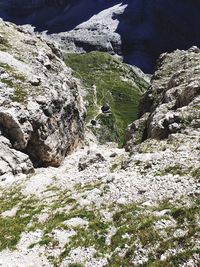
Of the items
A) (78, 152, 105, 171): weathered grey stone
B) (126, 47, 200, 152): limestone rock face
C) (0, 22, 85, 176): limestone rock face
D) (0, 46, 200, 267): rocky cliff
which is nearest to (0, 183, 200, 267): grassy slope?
(0, 46, 200, 267): rocky cliff

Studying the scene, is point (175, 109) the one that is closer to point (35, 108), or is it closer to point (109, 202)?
point (35, 108)

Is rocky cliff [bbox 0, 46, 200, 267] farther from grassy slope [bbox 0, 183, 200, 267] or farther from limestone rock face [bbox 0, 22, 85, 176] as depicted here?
limestone rock face [bbox 0, 22, 85, 176]

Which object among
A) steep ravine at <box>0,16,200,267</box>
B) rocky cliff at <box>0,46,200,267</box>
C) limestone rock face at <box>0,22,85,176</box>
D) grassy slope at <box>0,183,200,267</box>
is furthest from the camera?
limestone rock face at <box>0,22,85,176</box>

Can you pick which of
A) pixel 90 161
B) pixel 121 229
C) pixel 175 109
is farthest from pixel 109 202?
pixel 175 109

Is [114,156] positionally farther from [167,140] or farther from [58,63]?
[58,63]

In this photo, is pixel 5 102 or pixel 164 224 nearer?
pixel 164 224

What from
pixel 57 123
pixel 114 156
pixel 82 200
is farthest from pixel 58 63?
pixel 82 200

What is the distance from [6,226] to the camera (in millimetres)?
30672

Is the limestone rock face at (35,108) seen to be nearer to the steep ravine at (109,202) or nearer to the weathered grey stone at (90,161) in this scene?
the steep ravine at (109,202)

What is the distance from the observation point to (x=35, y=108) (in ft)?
209

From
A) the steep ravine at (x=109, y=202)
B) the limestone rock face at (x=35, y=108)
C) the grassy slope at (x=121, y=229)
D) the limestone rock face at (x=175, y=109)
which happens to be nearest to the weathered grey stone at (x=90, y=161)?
the steep ravine at (x=109, y=202)

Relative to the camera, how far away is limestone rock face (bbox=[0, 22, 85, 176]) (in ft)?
196

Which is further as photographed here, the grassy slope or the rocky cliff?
the rocky cliff

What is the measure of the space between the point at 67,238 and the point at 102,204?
461 cm
